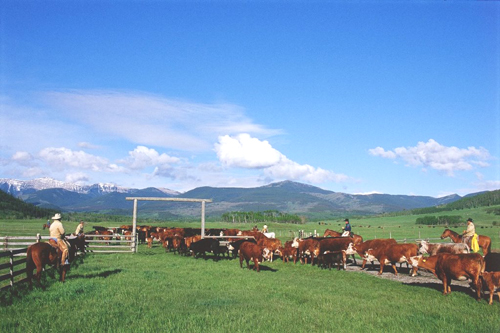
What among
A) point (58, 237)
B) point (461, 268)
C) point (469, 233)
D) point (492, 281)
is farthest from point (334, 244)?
point (58, 237)

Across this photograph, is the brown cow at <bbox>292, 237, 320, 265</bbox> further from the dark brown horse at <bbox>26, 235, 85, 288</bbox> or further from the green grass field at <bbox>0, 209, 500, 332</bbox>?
the dark brown horse at <bbox>26, 235, 85, 288</bbox>

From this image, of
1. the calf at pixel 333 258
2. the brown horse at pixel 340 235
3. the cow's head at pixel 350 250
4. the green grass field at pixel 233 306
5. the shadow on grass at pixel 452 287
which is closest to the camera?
the green grass field at pixel 233 306

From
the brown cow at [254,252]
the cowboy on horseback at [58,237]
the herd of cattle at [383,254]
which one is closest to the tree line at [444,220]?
the herd of cattle at [383,254]

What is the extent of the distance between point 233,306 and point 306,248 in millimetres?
12715

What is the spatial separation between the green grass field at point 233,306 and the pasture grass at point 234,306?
0.07 feet

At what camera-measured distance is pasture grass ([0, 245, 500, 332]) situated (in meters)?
7.77

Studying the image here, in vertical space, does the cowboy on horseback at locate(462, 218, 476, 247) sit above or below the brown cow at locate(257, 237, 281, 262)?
above

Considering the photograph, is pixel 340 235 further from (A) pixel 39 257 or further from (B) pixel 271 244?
(A) pixel 39 257

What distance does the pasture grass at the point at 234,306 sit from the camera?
7.77 metres

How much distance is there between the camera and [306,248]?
2148 centimetres

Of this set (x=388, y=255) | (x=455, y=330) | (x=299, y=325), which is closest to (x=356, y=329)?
(x=299, y=325)

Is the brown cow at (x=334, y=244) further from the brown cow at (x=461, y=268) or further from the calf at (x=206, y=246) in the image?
the brown cow at (x=461, y=268)

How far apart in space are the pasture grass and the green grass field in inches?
0.9

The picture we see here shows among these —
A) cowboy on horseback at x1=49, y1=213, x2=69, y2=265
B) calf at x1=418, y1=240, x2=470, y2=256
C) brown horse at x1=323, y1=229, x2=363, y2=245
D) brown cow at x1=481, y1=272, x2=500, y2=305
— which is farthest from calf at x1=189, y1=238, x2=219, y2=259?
brown cow at x1=481, y1=272, x2=500, y2=305
